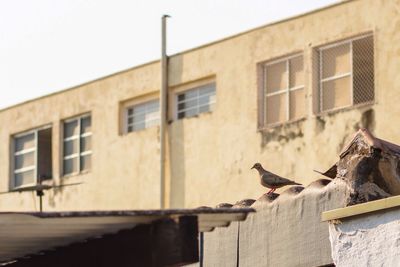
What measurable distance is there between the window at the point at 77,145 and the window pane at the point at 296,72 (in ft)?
25.3

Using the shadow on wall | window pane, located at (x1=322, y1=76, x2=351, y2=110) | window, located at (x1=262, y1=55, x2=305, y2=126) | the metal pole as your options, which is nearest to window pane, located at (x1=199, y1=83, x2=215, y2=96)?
the shadow on wall

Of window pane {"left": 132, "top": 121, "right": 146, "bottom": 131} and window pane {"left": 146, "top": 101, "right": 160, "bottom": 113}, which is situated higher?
window pane {"left": 146, "top": 101, "right": 160, "bottom": 113}

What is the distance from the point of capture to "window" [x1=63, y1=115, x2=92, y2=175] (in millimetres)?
39781

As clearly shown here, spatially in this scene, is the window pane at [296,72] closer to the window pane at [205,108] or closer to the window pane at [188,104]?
the window pane at [205,108]

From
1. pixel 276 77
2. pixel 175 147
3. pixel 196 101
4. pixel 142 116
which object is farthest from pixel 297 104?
pixel 142 116

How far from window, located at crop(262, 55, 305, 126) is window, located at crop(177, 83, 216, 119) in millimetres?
1971

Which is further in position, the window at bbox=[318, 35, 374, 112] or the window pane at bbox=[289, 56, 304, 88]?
the window pane at bbox=[289, 56, 304, 88]

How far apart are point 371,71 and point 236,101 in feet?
13.7

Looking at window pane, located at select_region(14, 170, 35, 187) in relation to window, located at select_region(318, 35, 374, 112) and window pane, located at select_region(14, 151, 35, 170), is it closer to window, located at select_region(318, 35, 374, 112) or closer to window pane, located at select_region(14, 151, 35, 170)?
window pane, located at select_region(14, 151, 35, 170)

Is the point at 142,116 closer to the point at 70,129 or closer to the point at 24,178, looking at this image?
the point at 70,129

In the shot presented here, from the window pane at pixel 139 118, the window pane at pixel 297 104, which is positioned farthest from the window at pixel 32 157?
the window pane at pixel 297 104

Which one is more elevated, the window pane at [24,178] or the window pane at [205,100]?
the window pane at [205,100]

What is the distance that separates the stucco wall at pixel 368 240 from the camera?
575 inches

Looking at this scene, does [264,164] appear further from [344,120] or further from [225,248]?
[225,248]
